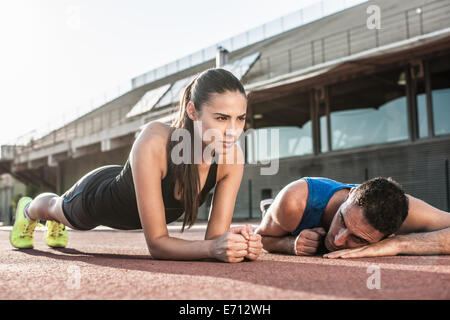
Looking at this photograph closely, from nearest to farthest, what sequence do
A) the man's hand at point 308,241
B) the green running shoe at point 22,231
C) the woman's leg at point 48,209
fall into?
1. the man's hand at point 308,241
2. the woman's leg at point 48,209
3. the green running shoe at point 22,231

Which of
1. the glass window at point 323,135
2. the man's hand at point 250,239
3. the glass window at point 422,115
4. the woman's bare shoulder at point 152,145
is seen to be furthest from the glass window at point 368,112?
the woman's bare shoulder at point 152,145

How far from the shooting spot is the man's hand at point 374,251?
→ 296 centimetres

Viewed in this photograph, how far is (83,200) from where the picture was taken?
3.37 metres

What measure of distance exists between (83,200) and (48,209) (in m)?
0.74

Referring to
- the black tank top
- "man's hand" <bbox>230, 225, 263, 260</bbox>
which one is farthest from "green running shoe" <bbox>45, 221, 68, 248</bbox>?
"man's hand" <bbox>230, 225, 263, 260</bbox>

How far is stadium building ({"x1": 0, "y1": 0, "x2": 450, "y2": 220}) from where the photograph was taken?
11398 millimetres

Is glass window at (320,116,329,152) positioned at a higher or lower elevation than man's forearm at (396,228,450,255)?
higher

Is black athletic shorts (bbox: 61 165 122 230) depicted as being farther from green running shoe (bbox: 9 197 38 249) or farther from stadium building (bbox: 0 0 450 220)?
stadium building (bbox: 0 0 450 220)

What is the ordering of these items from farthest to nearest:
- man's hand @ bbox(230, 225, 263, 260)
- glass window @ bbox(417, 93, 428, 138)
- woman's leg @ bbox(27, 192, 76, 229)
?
1. glass window @ bbox(417, 93, 428, 138)
2. woman's leg @ bbox(27, 192, 76, 229)
3. man's hand @ bbox(230, 225, 263, 260)

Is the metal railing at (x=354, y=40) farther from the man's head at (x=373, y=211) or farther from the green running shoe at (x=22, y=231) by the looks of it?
the green running shoe at (x=22, y=231)

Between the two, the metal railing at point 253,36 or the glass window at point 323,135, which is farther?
the metal railing at point 253,36

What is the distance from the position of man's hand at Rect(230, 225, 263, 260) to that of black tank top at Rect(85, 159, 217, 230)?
22.9 inches

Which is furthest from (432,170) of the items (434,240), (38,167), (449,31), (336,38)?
(38,167)
